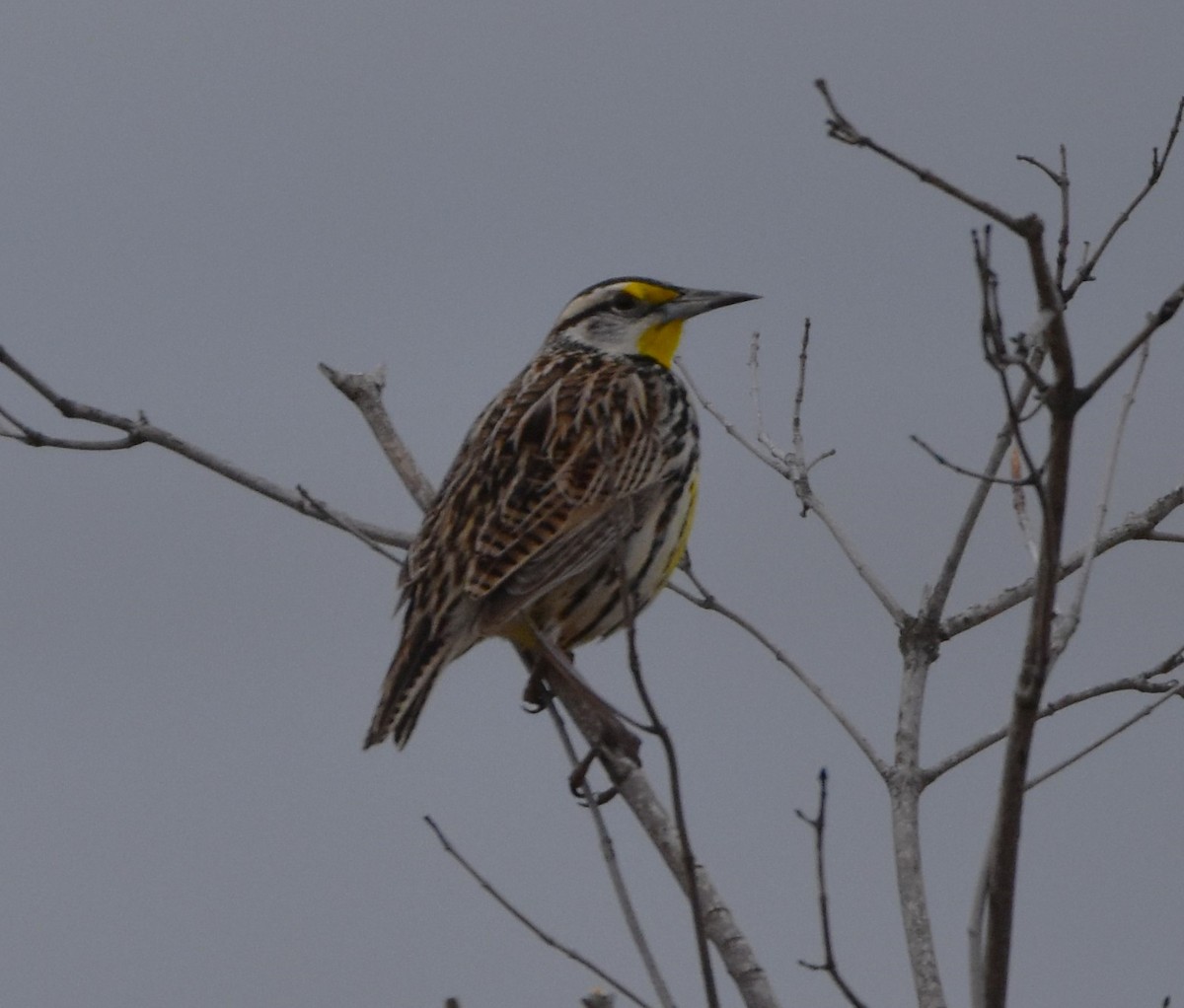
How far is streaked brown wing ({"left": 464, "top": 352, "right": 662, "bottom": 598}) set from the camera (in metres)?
4.93

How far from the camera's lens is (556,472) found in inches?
203

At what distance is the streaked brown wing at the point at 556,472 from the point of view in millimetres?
4926

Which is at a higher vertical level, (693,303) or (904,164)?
(693,303)

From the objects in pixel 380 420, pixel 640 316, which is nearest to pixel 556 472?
pixel 380 420

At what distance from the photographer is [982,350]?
276 centimetres

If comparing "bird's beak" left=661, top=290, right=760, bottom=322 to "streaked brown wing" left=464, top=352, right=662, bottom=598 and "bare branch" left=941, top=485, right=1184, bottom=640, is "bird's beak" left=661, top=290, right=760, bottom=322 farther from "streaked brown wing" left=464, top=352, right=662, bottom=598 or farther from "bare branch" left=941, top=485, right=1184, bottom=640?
"bare branch" left=941, top=485, right=1184, bottom=640

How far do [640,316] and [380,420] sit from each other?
86cm

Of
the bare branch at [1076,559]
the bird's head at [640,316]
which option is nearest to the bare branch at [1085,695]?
the bare branch at [1076,559]

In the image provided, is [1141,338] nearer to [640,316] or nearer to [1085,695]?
[1085,695]

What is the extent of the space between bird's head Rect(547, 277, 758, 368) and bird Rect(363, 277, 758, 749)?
309 millimetres

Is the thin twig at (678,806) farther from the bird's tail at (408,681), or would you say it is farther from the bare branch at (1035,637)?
the bird's tail at (408,681)

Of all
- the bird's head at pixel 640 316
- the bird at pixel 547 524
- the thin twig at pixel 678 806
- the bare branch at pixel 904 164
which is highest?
the bird's head at pixel 640 316

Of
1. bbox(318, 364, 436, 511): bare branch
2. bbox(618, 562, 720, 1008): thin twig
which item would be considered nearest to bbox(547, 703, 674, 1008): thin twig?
bbox(618, 562, 720, 1008): thin twig

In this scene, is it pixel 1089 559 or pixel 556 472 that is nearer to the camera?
pixel 1089 559
